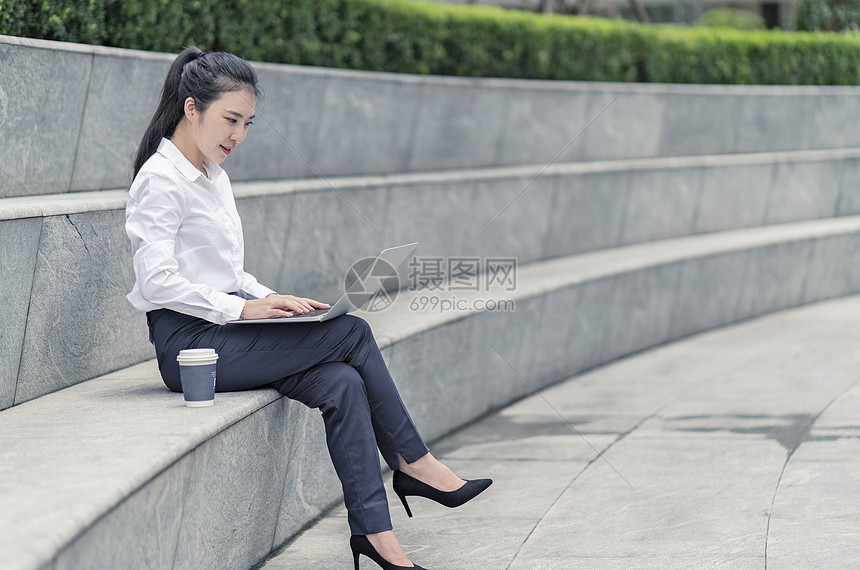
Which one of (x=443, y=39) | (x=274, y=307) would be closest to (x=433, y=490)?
(x=274, y=307)

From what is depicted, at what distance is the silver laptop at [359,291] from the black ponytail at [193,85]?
807 millimetres

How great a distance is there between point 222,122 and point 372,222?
8.36ft

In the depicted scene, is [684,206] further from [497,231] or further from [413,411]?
[413,411]

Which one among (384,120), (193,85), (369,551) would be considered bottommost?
(369,551)

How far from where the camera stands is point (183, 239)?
3.78 metres

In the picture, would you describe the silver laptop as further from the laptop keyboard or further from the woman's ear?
the woman's ear

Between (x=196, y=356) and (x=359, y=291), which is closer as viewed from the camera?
(x=196, y=356)

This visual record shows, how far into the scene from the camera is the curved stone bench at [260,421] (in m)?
2.53

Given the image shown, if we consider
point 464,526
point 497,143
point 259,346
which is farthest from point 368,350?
point 497,143

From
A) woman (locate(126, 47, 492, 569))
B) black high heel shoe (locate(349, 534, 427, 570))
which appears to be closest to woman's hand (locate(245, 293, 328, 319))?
woman (locate(126, 47, 492, 569))

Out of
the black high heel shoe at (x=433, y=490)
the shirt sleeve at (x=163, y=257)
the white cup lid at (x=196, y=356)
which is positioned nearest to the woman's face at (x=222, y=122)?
the shirt sleeve at (x=163, y=257)

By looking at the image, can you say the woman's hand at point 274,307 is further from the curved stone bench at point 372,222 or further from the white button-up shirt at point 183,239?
the curved stone bench at point 372,222

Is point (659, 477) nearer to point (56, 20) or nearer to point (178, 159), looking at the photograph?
point (178, 159)

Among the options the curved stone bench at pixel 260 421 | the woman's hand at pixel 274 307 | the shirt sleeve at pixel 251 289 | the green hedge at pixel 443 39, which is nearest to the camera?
the curved stone bench at pixel 260 421
